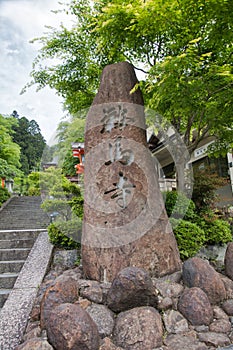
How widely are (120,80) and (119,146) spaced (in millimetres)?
1150

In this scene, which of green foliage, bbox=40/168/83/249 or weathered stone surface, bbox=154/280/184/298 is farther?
green foliage, bbox=40/168/83/249

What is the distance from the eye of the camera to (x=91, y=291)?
9.86 feet

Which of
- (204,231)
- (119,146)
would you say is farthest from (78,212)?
(204,231)

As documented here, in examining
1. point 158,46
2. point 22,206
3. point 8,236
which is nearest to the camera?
point 8,236

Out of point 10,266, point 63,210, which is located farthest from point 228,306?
point 63,210

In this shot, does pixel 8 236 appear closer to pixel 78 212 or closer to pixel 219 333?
pixel 78 212

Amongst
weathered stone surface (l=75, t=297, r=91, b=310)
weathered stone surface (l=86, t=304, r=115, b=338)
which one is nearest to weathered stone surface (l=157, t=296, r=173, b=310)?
weathered stone surface (l=86, t=304, r=115, b=338)

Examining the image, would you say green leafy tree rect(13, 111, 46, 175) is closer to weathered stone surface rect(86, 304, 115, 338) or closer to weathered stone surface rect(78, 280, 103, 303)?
weathered stone surface rect(78, 280, 103, 303)

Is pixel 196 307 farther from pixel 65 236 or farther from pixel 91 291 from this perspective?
pixel 65 236

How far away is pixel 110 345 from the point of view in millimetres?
2344

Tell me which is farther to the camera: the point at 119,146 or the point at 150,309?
the point at 119,146

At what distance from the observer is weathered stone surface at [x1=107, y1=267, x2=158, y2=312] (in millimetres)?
2633

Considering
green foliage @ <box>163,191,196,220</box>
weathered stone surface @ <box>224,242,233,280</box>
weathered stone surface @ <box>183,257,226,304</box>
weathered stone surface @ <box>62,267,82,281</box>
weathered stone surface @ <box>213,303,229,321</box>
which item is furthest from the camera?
green foliage @ <box>163,191,196,220</box>

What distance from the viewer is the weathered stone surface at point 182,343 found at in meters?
2.33
